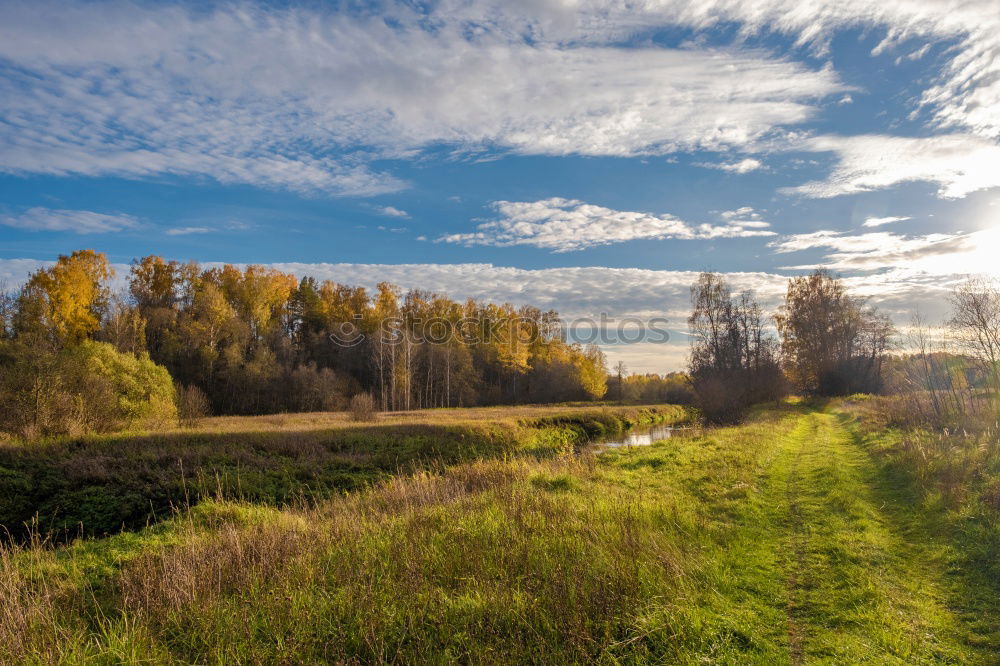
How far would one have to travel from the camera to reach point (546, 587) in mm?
5211

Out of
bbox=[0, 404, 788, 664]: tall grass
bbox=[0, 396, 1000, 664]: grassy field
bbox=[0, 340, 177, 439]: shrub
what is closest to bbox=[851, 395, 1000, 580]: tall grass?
bbox=[0, 396, 1000, 664]: grassy field

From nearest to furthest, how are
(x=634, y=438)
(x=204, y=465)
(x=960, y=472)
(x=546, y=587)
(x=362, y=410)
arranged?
(x=546, y=587) → (x=960, y=472) → (x=204, y=465) → (x=362, y=410) → (x=634, y=438)

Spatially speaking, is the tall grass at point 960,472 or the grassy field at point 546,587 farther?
the tall grass at point 960,472

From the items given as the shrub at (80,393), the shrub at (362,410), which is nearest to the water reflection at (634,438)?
the shrub at (362,410)

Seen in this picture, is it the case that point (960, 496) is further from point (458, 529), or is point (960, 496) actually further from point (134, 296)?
point (134, 296)

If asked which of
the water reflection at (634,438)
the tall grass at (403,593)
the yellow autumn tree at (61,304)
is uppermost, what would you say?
the yellow autumn tree at (61,304)

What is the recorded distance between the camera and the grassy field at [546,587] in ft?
15.0

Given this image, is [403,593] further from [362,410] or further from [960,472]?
[362,410]

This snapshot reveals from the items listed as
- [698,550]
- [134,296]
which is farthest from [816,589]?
[134,296]

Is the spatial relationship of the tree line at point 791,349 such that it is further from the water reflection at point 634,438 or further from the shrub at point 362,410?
the shrub at point 362,410

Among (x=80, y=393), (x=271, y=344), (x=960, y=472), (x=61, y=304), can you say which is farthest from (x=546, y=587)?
(x=271, y=344)

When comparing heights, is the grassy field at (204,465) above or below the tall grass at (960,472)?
below

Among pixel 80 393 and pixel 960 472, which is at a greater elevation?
pixel 80 393

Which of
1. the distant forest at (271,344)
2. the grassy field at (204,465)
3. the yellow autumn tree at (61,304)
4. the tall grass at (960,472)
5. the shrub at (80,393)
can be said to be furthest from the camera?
the yellow autumn tree at (61,304)
